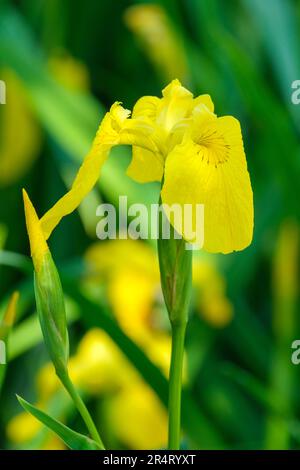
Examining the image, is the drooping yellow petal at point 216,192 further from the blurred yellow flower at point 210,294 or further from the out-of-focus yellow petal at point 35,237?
the blurred yellow flower at point 210,294

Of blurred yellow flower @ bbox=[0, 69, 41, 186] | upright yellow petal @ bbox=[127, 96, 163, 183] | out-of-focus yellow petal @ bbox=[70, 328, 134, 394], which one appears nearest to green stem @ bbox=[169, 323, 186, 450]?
upright yellow petal @ bbox=[127, 96, 163, 183]

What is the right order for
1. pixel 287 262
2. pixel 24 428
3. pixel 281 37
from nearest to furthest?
pixel 24 428, pixel 287 262, pixel 281 37

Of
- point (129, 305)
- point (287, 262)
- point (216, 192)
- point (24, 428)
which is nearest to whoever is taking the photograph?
point (216, 192)

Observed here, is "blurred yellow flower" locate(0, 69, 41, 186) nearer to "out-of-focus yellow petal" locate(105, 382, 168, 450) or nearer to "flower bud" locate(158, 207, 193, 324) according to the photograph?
"out-of-focus yellow petal" locate(105, 382, 168, 450)

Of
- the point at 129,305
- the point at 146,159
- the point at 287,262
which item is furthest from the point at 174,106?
the point at 287,262

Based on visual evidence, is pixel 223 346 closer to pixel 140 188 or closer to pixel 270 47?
pixel 140 188

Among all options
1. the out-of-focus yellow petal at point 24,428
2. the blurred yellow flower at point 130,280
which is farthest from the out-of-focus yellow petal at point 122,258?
the out-of-focus yellow petal at point 24,428

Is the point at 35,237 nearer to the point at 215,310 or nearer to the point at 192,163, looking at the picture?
the point at 192,163
